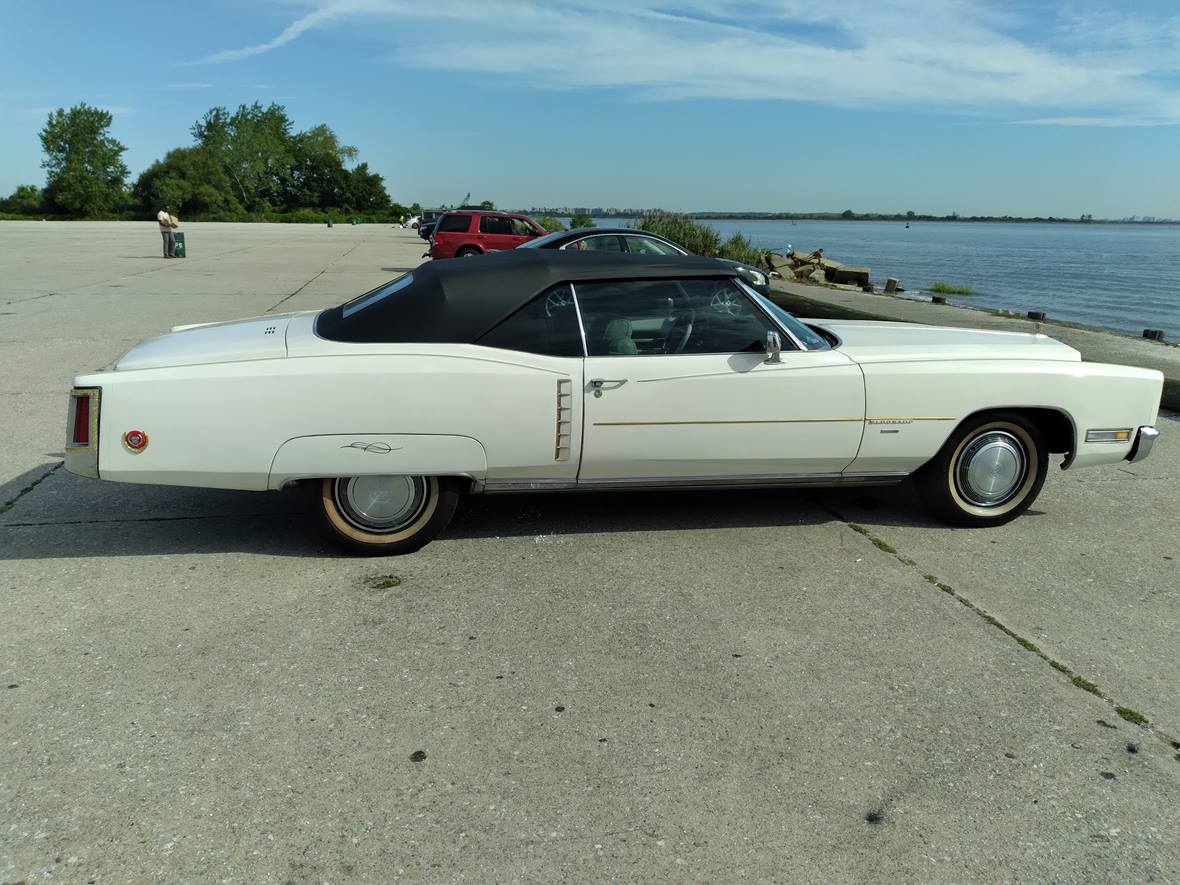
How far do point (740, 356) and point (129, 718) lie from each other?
2.93 meters

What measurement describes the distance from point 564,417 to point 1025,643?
2.12 meters

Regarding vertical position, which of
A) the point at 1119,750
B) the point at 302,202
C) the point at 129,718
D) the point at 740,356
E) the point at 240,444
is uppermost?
the point at 302,202

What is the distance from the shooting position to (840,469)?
449cm

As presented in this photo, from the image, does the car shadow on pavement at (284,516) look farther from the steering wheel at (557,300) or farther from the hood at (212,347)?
the steering wheel at (557,300)

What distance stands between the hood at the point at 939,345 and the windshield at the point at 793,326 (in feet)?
0.41

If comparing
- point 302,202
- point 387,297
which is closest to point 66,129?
point 302,202

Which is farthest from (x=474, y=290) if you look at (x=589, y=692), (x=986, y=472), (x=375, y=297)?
(x=986, y=472)

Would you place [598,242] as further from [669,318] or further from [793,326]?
[669,318]

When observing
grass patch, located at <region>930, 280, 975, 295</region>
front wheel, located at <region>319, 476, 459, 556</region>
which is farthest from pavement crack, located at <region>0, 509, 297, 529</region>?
grass patch, located at <region>930, 280, 975, 295</region>

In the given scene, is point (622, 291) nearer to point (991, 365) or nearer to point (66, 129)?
point (991, 365)

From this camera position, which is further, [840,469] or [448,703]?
[840,469]

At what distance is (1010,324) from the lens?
13492 mm

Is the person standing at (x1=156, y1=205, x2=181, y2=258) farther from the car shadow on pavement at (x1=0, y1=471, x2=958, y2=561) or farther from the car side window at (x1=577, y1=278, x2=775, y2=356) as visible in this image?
the car side window at (x1=577, y1=278, x2=775, y2=356)

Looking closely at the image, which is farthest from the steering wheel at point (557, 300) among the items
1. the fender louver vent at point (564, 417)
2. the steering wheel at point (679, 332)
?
the steering wheel at point (679, 332)
